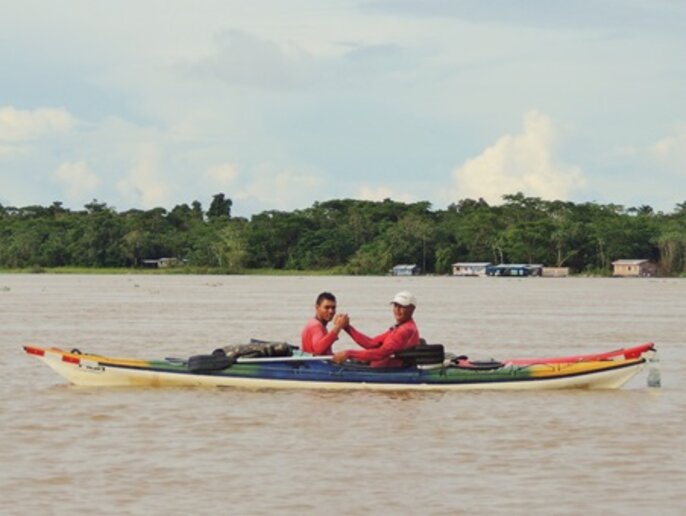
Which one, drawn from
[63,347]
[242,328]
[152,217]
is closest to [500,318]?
[242,328]

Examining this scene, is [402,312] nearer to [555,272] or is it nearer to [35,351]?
[35,351]

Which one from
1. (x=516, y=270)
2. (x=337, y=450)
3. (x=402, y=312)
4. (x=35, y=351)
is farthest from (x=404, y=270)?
(x=337, y=450)

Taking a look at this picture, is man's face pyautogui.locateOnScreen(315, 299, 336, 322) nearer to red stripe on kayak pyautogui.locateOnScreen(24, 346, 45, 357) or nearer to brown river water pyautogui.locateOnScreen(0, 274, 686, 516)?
brown river water pyautogui.locateOnScreen(0, 274, 686, 516)

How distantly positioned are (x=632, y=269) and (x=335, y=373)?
132332mm

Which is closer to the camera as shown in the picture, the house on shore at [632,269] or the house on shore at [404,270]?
the house on shore at [632,269]

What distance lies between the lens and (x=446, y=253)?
16025 cm

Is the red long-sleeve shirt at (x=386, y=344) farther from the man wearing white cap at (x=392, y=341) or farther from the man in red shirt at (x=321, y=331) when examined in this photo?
the man in red shirt at (x=321, y=331)

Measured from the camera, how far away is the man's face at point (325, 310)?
20.2 meters

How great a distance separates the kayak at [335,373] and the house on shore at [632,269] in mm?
129083

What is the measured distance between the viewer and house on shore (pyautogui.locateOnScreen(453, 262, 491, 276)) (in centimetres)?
15662

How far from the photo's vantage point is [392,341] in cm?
1986

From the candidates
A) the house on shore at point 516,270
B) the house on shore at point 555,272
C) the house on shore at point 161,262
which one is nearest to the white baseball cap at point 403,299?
the house on shore at point 516,270

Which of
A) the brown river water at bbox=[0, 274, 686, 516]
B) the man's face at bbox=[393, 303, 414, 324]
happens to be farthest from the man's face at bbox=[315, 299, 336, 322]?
the brown river water at bbox=[0, 274, 686, 516]

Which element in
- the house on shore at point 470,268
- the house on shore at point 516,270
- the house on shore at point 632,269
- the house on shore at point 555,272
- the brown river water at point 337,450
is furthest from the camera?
the house on shore at point 470,268
